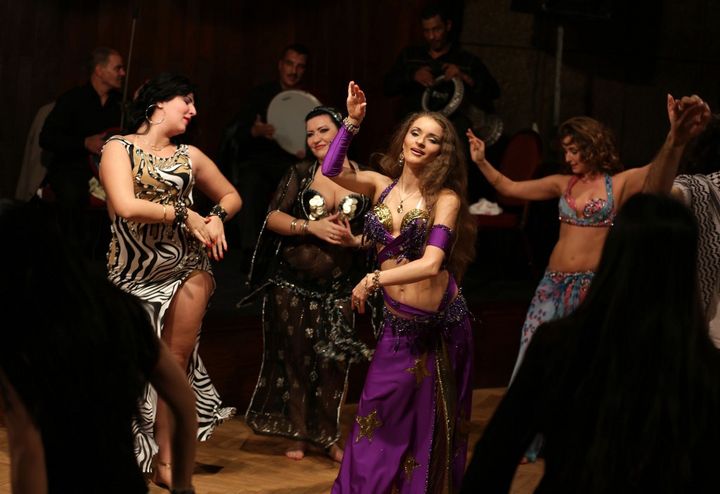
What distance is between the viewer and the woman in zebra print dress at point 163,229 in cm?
388

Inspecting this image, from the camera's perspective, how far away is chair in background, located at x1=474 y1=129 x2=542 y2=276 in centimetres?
688

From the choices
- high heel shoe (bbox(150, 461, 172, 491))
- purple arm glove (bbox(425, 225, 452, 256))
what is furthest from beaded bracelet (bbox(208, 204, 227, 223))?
high heel shoe (bbox(150, 461, 172, 491))

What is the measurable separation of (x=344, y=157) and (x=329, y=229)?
16.6 inches

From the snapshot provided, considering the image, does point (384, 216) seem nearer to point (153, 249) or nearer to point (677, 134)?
point (153, 249)

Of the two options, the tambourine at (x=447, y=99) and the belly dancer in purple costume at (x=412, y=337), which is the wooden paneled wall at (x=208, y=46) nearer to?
the tambourine at (x=447, y=99)

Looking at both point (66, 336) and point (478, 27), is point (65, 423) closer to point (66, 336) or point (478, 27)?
point (66, 336)

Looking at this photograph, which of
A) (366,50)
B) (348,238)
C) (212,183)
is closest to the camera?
(212,183)

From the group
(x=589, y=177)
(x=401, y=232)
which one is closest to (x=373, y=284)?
(x=401, y=232)

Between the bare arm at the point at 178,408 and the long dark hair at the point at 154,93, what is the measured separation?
2.09 m

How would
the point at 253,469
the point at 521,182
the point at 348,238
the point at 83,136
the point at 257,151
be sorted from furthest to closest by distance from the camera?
the point at 257,151
the point at 83,136
the point at 521,182
the point at 253,469
the point at 348,238

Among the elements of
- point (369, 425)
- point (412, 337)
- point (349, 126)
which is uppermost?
point (349, 126)

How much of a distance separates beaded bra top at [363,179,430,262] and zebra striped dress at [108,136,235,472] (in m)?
0.67

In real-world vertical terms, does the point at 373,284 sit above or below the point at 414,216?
below

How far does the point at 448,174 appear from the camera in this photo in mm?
3914
